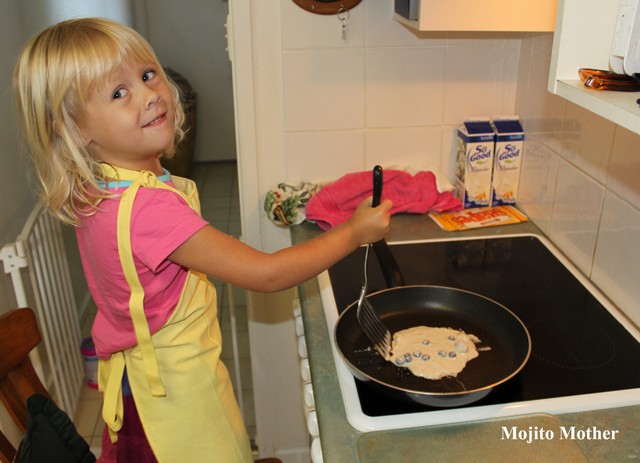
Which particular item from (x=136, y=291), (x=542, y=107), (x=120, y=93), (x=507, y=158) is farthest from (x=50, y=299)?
(x=542, y=107)

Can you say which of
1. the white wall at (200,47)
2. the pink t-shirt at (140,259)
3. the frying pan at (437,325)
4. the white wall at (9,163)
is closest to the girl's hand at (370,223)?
the frying pan at (437,325)

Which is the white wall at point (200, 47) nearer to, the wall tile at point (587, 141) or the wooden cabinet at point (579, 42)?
the wall tile at point (587, 141)

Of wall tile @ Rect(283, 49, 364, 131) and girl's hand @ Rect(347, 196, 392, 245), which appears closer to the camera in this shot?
girl's hand @ Rect(347, 196, 392, 245)

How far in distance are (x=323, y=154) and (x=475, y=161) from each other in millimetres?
356

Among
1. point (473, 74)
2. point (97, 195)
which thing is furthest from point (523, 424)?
point (473, 74)

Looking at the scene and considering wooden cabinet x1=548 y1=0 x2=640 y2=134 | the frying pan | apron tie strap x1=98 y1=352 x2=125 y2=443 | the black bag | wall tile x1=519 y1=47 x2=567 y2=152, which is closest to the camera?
wooden cabinet x1=548 y1=0 x2=640 y2=134

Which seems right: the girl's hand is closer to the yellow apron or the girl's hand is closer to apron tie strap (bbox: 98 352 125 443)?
the yellow apron

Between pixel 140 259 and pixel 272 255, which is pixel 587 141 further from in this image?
pixel 140 259

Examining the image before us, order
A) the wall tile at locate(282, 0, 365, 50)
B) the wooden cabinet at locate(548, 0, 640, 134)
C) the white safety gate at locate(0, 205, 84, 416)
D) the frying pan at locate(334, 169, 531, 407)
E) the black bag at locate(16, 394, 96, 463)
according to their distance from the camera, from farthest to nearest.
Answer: the white safety gate at locate(0, 205, 84, 416) → the wall tile at locate(282, 0, 365, 50) → the black bag at locate(16, 394, 96, 463) → the frying pan at locate(334, 169, 531, 407) → the wooden cabinet at locate(548, 0, 640, 134)

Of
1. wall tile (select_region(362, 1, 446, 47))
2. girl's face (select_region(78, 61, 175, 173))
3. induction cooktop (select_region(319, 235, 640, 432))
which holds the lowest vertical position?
induction cooktop (select_region(319, 235, 640, 432))

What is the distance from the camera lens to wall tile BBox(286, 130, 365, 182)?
4.92 ft

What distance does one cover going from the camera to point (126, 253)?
3.07 ft

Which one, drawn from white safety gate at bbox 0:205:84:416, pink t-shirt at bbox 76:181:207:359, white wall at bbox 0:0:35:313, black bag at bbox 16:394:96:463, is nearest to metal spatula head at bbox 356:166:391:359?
pink t-shirt at bbox 76:181:207:359

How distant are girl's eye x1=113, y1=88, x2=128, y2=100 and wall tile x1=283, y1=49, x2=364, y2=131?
0.56m
